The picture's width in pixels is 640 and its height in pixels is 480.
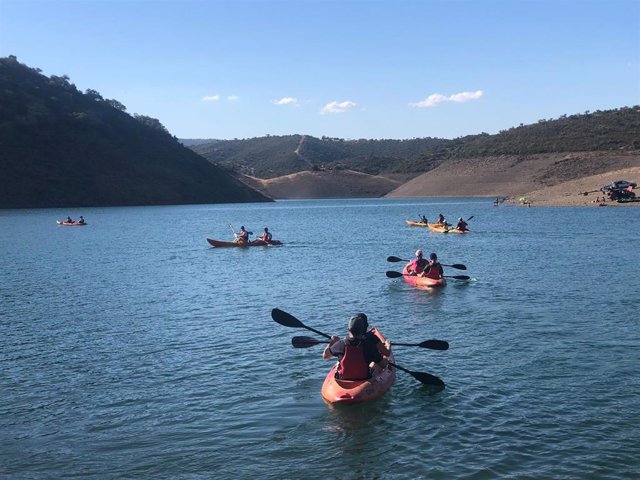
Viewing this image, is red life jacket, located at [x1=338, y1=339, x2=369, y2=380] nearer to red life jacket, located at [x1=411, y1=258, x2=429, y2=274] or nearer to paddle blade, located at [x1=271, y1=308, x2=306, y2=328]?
paddle blade, located at [x1=271, y1=308, x2=306, y2=328]

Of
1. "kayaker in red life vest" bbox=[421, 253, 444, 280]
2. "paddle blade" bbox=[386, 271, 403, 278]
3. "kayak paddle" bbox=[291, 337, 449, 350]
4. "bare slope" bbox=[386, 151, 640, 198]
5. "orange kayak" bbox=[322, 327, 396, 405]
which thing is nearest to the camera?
"orange kayak" bbox=[322, 327, 396, 405]

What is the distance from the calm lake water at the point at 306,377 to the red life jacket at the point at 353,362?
0.67 meters

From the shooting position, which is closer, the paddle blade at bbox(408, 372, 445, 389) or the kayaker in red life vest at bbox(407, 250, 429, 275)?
the paddle blade at bbox(408, 372, 445, 389)

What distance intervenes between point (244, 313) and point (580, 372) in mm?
11114

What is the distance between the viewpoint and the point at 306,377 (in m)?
14.4

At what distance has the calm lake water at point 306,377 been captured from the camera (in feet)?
33.7

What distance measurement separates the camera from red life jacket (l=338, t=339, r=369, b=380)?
1284cm

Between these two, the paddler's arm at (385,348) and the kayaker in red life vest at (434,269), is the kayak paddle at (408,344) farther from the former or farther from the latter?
the kayaker in red life vest at (434,269)

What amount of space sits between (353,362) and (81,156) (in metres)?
123

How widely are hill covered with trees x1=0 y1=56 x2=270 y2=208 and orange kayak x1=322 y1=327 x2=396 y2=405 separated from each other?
107m

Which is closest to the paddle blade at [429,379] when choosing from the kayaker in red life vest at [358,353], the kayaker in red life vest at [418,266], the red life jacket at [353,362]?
the kayaker in red life vest at [358,353]

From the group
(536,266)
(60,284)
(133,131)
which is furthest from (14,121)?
(536,266)

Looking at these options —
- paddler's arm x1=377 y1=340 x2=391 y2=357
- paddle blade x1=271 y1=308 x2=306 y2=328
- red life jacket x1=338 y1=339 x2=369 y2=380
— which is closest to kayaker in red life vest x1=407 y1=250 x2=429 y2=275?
paddle blade x1=271 y1=308 x2=306 y2=328

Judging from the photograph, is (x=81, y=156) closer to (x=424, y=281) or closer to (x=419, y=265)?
(x=419, y=265)
